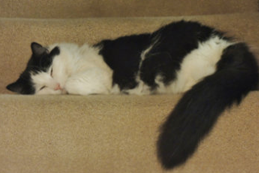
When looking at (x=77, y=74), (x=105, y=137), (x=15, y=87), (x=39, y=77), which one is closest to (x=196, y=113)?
(x=105, y=137)

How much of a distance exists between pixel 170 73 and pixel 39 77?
2.60 ft

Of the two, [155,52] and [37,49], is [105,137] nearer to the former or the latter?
[155,52]

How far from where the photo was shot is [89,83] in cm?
134

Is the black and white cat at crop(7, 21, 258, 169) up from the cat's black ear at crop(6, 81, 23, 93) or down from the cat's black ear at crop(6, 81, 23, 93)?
up

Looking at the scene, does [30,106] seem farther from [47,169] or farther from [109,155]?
[109,155]

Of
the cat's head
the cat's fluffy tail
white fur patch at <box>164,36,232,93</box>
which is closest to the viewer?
the cat's fluffy tail

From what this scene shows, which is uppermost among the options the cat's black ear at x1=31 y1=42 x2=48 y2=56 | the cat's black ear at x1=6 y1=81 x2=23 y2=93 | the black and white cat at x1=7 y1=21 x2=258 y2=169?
the cat's black ear at x1=31 y1=42 x2=48 y2=56

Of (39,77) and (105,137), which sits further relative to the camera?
(39,77)

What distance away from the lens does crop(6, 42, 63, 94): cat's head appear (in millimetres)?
1437

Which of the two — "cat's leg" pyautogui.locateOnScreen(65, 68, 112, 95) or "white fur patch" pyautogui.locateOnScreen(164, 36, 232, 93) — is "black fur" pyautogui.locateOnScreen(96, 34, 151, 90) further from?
"white fur patch" pyautogui.locateOnScreen(164, 36, 232, 93)

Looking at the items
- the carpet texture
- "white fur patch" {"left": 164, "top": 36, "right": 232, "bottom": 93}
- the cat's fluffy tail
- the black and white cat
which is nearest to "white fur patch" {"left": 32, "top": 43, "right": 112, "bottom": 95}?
the black and white cat

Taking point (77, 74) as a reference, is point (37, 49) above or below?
above

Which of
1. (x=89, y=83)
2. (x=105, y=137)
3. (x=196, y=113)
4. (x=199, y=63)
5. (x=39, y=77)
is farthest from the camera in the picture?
(x=39, y=77)

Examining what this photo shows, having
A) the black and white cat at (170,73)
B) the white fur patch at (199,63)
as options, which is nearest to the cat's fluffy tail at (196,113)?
the black and white cat at (170,73)
